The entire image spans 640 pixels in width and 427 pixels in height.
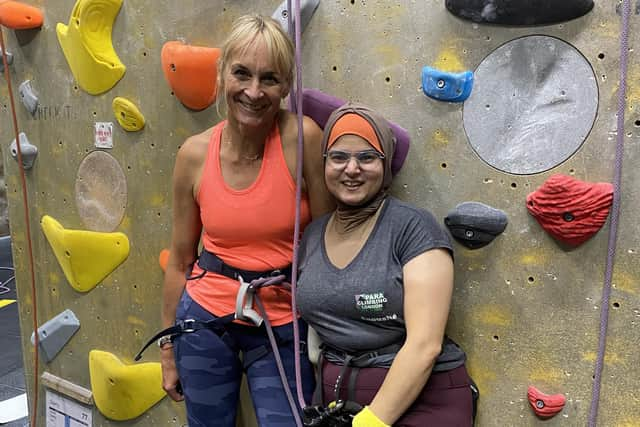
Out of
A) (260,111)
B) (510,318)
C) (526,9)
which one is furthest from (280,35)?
(510,318)

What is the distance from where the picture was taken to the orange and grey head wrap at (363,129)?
117cm

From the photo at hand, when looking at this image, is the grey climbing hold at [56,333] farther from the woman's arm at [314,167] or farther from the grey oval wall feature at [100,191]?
the woman's arm at [314,167]

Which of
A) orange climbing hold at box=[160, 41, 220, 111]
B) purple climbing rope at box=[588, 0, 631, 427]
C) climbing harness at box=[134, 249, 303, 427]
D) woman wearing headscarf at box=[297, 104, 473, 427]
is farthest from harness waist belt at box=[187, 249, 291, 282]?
purple climbing rope at box=[588, 0, 631, 427]

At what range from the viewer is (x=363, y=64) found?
1379 mm

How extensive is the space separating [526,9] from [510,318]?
61cm

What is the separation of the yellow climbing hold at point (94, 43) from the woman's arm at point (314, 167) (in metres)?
0.73

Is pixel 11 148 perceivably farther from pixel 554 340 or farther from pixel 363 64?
pixel 554 340

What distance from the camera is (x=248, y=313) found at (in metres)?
1.32

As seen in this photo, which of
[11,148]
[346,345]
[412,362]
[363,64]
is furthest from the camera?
[11,148]

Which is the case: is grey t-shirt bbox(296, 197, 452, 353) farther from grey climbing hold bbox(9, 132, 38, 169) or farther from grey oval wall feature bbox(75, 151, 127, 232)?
grey climbing hold bbox(9, 132, 38, 169)

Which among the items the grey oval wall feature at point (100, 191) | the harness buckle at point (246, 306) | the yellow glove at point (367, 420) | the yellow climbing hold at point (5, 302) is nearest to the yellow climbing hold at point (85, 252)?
the grey oval wall feature at point (100, 191)

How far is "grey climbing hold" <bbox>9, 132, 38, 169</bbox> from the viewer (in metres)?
2.04

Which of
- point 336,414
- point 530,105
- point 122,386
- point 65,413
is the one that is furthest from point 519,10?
point 65,413

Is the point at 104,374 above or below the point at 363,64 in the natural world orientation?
below
